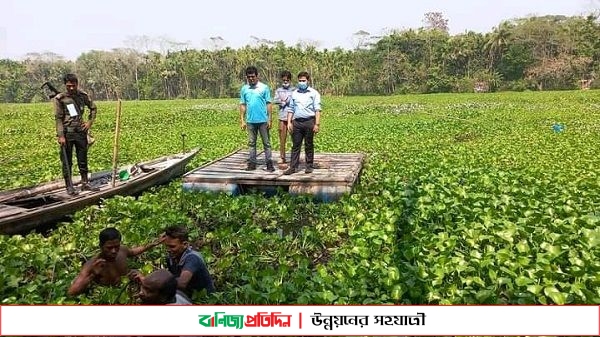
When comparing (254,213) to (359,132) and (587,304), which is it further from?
(359,132)

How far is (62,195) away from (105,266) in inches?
137

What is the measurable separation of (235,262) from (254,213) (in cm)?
203

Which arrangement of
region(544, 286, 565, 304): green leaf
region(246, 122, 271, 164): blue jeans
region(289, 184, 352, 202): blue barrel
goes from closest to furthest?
1. region(544, 286, 565, 304): green leaf
2. region(289, 184, 352, 202): blue barrel
3. region(246, 122, 271, 164): blue jeans

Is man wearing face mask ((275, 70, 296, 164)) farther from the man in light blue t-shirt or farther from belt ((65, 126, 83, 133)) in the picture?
belt ((65, 126, 83, 133))

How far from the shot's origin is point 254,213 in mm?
7262

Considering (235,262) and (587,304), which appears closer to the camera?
(587,304)

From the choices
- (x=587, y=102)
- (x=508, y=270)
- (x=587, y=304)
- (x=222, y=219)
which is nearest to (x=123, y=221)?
(x=222, y=219)

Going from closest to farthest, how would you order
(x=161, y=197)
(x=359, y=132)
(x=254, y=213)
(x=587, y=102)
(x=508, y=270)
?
1. (x=508, y=270)
2. (x=254, y=213)
3. (x=161, y=197)
4. (x=359, y=132)
5. (x=587, y=102)

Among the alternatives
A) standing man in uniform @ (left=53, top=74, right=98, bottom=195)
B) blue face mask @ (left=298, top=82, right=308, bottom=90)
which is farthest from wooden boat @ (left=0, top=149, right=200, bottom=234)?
blue face mask @ (left=298, top=82, right=308, bottom=90)

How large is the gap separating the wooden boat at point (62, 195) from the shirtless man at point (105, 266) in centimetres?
211

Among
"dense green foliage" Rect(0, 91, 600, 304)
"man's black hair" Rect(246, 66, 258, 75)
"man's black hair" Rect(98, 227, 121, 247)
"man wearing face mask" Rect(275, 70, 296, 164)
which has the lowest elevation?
"dense green foliage" Rect(0, 91, 600, 304)

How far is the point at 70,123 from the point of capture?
7.36m

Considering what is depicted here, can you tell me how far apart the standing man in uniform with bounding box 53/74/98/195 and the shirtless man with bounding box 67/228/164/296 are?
10.8 feet

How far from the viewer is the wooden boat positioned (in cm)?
608
